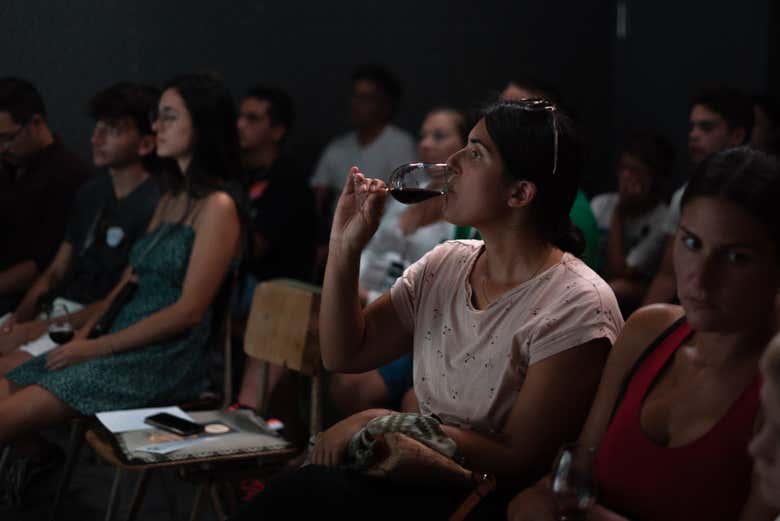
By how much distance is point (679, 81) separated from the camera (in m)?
5.12

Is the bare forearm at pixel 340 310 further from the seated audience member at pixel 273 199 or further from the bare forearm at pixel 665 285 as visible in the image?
the seated audience member at pixel 273 199

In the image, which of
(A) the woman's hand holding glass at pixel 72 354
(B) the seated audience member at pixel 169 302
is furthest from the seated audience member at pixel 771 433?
(A) the woman's hand holding glass at pixel 72 354

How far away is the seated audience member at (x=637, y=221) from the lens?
13.5 feet

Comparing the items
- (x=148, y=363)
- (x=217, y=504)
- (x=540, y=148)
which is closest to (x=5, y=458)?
(x=148, y=363)

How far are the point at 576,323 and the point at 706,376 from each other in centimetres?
27

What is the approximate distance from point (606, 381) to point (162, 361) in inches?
60.0

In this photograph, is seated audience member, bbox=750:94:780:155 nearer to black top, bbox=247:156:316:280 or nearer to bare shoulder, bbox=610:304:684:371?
black top, bbox=247:156:316:280

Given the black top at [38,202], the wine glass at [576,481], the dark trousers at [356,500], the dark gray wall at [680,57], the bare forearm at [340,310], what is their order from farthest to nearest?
the dark gray wall at [680,57]
the black top at [38,202]
the bare forearm at [340,310]
the dark trousers at [356,500]
the wine glass at [576,481]

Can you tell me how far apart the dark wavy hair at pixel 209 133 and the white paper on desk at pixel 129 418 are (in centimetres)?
71

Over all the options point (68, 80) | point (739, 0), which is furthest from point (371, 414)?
point (739, 0)

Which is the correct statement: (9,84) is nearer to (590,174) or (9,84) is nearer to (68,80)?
(68,80)

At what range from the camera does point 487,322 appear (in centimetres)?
188

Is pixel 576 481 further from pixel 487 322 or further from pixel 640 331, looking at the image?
pixel 487 322

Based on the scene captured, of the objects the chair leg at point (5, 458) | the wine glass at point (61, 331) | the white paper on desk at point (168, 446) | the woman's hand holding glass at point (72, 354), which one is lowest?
the chair leg at point (5, 458)
